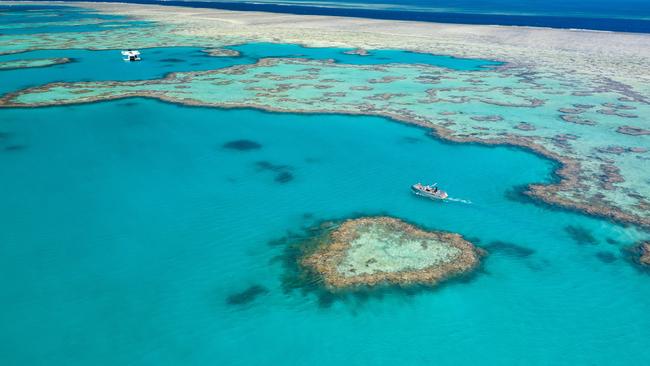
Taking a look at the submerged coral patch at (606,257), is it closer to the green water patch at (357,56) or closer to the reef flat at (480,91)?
the reef flat at (480,91)

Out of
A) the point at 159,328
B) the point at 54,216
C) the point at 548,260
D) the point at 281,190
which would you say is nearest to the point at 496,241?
the point at 548,260

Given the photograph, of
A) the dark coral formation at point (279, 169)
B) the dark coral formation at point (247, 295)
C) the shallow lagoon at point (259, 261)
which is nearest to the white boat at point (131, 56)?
the shallow lagoon at point (259, 261)

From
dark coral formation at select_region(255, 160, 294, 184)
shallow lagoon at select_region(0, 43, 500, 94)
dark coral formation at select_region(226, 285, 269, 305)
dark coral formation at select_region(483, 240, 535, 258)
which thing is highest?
shallow lagoon at select_region(0, 43, 500, 94)

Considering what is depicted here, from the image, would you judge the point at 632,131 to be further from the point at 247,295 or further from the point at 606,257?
the point at 247,295

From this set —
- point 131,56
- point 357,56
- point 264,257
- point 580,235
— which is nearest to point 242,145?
point 264,257

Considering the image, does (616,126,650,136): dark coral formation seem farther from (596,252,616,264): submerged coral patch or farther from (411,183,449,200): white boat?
(411,183,449,200): white boat

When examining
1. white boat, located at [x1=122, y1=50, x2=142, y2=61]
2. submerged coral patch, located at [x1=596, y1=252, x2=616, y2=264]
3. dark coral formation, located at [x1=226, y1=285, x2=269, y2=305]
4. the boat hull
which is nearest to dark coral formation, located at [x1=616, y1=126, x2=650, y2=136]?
submerged coral patch, located at [x1=596, y1=252, x2=616, y2=264]
